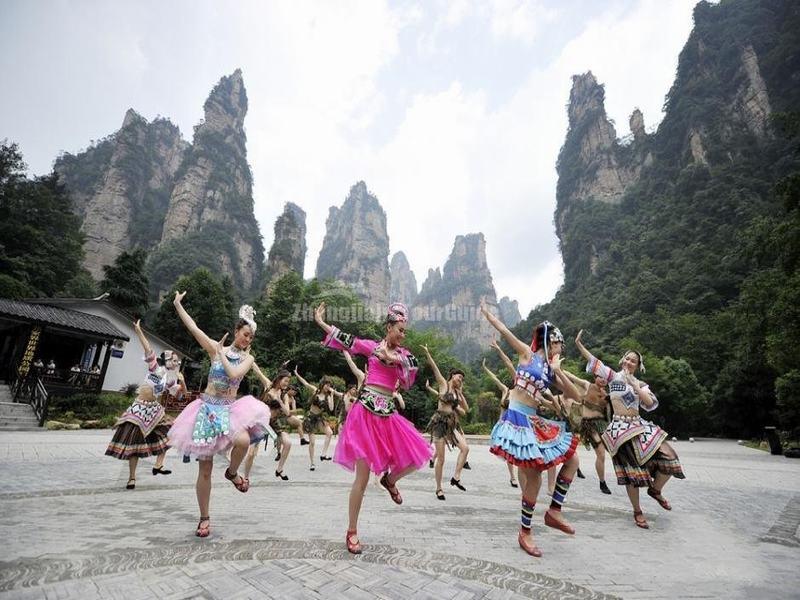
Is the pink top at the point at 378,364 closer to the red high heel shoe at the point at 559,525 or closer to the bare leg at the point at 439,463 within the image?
the red high heel shoe at the point at 559,525

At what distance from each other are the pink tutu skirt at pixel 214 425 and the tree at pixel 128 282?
4007 centimetres

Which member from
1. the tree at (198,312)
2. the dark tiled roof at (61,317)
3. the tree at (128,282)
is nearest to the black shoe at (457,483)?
the dark tiled roof at (61,317)

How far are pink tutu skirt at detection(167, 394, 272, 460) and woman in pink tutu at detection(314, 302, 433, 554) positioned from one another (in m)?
1.12

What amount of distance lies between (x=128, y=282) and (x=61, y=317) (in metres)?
19.4

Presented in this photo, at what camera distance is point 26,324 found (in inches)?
804

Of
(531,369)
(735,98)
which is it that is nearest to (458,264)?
(735,98)

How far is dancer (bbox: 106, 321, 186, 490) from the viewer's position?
6348 mm

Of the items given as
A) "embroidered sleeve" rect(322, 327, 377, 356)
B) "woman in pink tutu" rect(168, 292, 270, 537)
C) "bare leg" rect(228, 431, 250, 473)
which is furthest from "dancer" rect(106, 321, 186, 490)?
"embroidered sleeve" rect(322, 327, 377, 356)

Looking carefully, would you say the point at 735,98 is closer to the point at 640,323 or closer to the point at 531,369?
the point at 640,323

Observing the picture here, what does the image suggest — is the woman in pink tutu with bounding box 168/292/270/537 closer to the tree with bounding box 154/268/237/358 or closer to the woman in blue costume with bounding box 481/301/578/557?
the woman in blue costume with bounding box 481/301/578/557

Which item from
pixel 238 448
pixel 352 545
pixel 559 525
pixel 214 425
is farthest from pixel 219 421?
pixel 559 525

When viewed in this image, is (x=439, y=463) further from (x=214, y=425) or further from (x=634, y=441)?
(x=214, y=425)

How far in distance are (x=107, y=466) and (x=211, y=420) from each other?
604cm

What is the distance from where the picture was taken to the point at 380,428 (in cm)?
383
